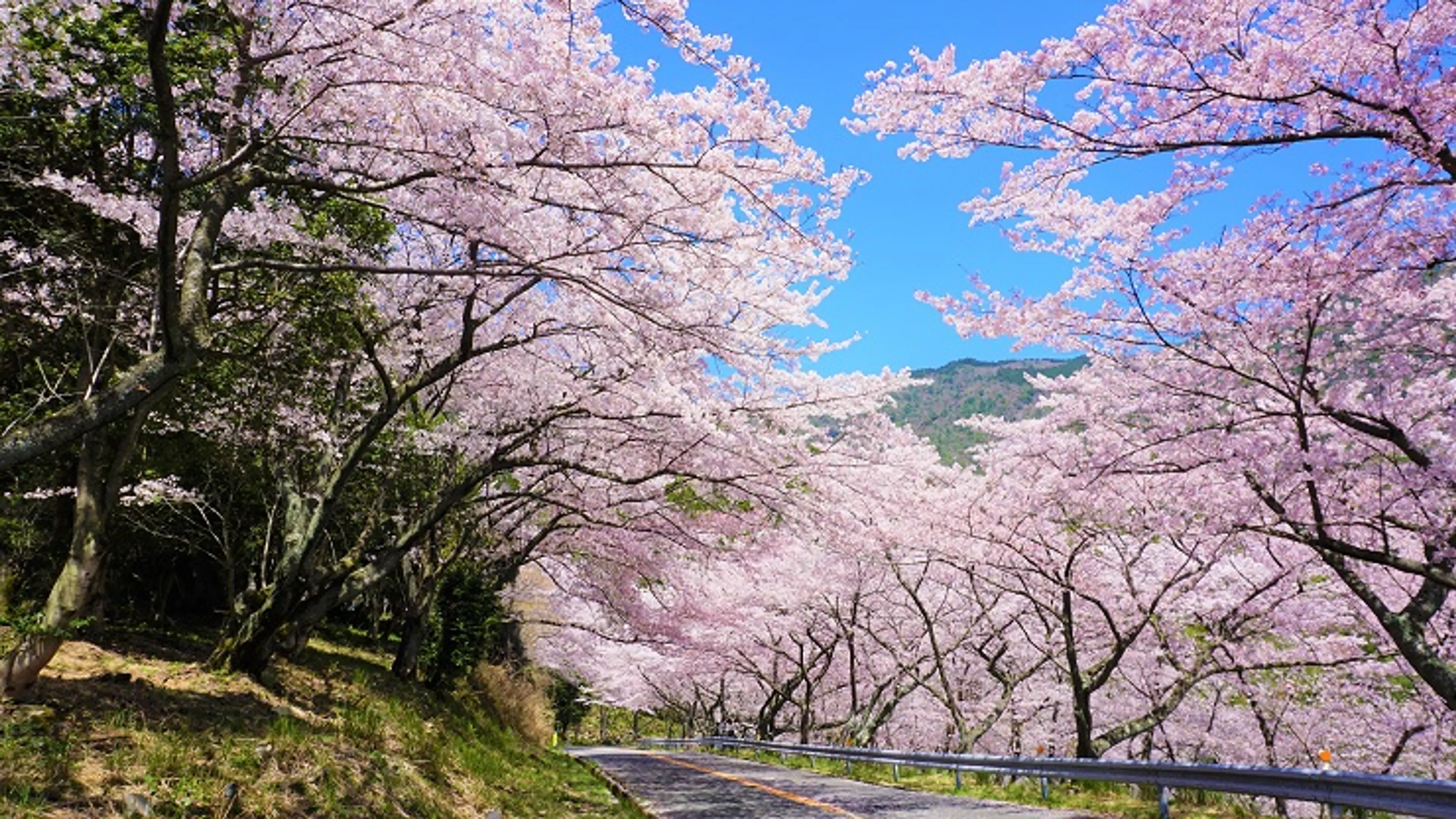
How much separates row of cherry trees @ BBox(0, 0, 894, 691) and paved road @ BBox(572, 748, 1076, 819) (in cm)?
391

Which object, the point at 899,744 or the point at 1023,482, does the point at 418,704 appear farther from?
the point at 899,744

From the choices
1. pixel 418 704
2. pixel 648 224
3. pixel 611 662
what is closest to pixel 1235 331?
pixel 648 224

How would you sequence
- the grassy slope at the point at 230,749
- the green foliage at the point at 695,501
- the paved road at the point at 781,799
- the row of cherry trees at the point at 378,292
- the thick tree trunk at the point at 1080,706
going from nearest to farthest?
the grassy slope at the point at 230,749 < the row of cherry trees at the point at 378,292 < the paved road at the point at 781,799 < the green foliage at the point at 695,501 < the thick tree trunk at the point at 1080,706

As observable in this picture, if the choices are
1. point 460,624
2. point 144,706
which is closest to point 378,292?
point 144,706

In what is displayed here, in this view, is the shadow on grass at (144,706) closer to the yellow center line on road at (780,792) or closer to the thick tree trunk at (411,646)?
the yellow center line on road at (780,792)

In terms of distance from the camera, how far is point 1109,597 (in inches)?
715

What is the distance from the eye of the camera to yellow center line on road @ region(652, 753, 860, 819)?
10.6m

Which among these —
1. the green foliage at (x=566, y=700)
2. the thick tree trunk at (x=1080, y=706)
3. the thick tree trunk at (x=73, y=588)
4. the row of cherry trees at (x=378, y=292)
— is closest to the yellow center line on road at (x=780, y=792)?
the row of cherry trees at (x=378, y=292)

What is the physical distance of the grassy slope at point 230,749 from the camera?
4.93 m

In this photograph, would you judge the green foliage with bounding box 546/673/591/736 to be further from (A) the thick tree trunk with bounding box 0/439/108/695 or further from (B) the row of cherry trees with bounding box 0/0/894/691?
(A) the thick tree trunk with bounding box 0/439/108/695

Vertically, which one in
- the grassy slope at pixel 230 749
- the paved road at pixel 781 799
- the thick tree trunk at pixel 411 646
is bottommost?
the paved road at pixel 781 799

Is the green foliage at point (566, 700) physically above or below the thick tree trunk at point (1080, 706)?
below

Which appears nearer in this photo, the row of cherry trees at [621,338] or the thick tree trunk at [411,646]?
the row of cherry trees at [621,338]

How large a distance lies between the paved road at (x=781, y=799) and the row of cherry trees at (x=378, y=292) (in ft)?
12.8
